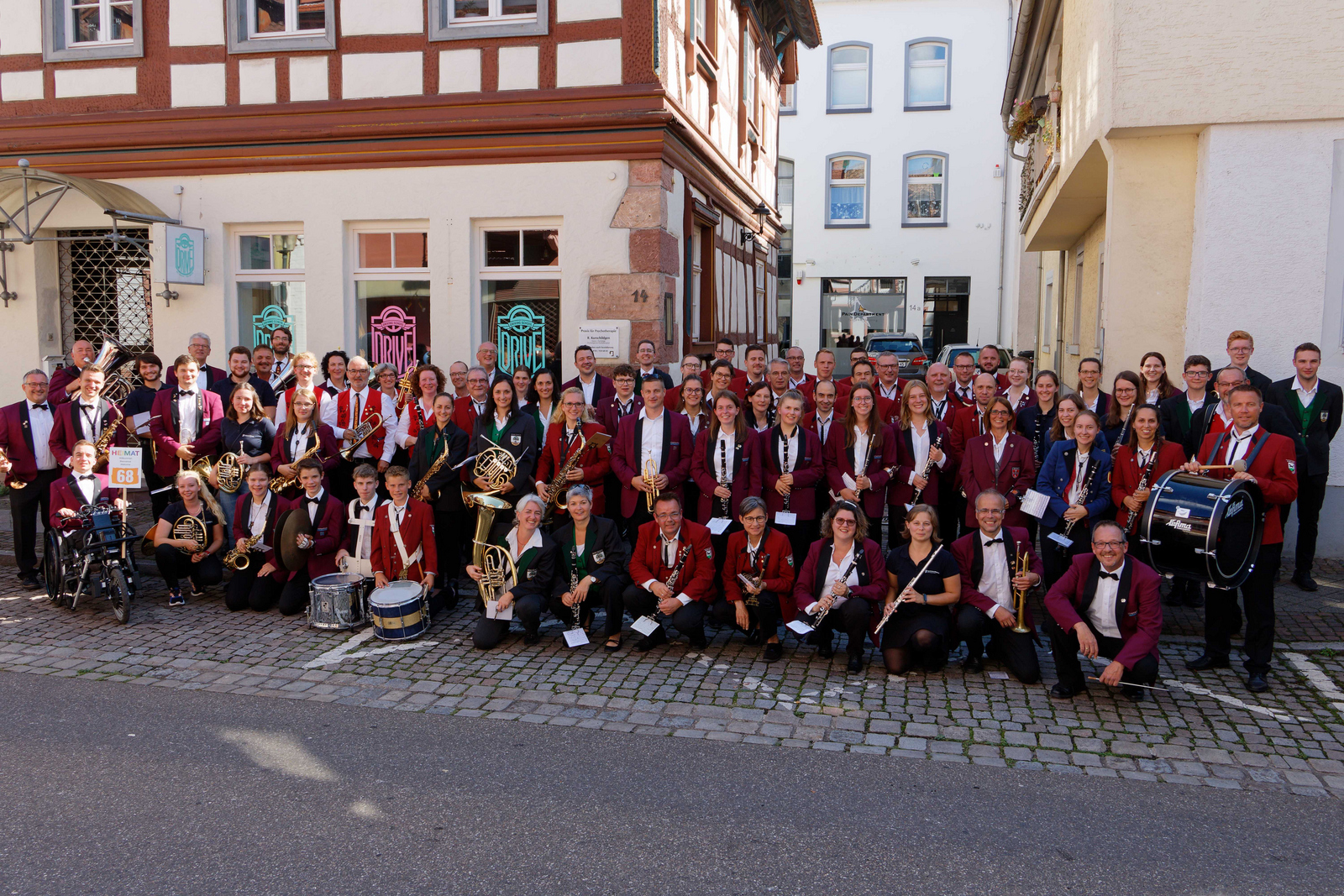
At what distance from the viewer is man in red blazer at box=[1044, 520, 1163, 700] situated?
5707 mm

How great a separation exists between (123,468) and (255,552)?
118 centimetres

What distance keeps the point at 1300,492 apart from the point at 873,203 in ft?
79.6

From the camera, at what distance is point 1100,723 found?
5.46 m

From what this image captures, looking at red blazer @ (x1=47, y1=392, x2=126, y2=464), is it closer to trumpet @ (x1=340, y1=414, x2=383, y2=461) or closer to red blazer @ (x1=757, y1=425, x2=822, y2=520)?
trumpet @ (x1=340, y1=414, x2=383, y2=461)

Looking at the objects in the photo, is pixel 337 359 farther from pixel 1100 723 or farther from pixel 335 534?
pixel 1100 723

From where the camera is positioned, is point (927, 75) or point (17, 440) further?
point (927, 75)

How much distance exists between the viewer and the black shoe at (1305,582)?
314 inches

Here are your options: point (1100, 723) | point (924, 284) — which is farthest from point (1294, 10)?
point (924, 284)

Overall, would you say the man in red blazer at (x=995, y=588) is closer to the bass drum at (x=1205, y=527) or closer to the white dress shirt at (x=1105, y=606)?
the white dress shirt at (x=1105, y=606)

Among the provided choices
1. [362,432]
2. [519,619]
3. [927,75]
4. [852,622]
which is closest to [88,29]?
[362,432]

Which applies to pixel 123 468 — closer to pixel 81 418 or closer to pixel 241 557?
pixel 81 418

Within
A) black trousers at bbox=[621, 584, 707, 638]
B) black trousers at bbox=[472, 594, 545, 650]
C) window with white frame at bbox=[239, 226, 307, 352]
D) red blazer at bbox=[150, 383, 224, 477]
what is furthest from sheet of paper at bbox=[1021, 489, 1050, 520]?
window with white frame at bbox=[239, 226, 307, 352]

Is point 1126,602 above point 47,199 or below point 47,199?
below

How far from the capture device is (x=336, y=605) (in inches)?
282
